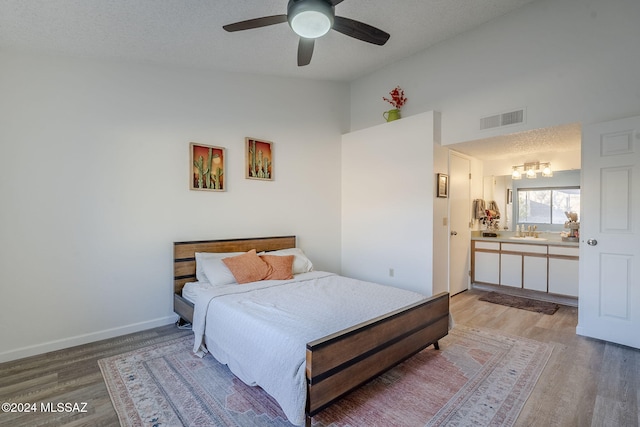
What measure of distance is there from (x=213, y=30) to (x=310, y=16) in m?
1.29

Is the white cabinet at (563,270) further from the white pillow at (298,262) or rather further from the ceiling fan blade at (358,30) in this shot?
the ceiling fan blade at (358,30)

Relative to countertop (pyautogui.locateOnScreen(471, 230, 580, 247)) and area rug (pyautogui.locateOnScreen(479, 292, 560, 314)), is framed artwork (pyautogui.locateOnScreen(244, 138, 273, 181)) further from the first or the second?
area rug (pyautogui.locateOnScreen(479, 292, 560, 314))

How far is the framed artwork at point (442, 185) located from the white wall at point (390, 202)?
0.55 feet

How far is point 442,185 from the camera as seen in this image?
13.6ft

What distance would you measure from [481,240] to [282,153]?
11.1 ft

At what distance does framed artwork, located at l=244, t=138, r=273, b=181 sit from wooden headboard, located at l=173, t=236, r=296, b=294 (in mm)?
843

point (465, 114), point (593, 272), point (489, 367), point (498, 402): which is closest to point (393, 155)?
point (465, 114)

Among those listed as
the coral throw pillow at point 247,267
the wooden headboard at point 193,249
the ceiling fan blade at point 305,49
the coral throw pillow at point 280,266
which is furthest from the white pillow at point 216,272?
the ceiling fan blade at point 305,49

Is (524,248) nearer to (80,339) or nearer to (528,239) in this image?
(528,239)

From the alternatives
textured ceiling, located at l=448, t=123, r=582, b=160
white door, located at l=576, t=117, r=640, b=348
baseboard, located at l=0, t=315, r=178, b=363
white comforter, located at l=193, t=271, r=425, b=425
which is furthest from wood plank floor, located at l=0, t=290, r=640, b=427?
textured ceiling, located at l=448, t=123, r=582, b=160

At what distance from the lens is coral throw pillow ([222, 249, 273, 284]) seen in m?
3.23

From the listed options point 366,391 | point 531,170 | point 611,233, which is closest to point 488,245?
point 531,170

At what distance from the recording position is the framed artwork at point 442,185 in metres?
4.07

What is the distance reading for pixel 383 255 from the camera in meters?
4.52
